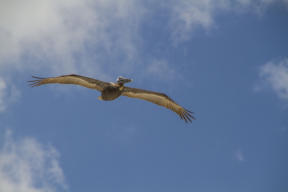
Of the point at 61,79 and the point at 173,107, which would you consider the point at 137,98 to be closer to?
the point at 173,107

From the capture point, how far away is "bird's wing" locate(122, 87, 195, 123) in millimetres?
21375

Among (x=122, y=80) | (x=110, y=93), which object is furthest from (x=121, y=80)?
(x=110, y=93)

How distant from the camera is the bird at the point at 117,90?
65.0 ft

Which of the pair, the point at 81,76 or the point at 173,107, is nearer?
the point at 81,76

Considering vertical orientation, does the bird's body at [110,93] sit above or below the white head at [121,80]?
below

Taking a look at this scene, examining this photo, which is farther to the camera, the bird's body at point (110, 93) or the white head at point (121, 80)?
the white head at point (121, 80)

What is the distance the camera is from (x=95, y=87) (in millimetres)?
20344

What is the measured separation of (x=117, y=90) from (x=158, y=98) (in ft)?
9.24

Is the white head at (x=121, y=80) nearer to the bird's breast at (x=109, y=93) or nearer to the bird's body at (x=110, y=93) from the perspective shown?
the bird's body at (x=110, y=93)

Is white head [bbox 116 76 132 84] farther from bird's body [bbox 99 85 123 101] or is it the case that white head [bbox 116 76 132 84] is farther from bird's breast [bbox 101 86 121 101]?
bird's breast [bbox 101 86 121 101]

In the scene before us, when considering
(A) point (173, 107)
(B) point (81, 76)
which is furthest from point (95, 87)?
(A) point (173, 107)

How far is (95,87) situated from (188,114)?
572cm

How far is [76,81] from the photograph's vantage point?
20.1 metres

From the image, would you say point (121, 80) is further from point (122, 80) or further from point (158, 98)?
point (158, 98)
